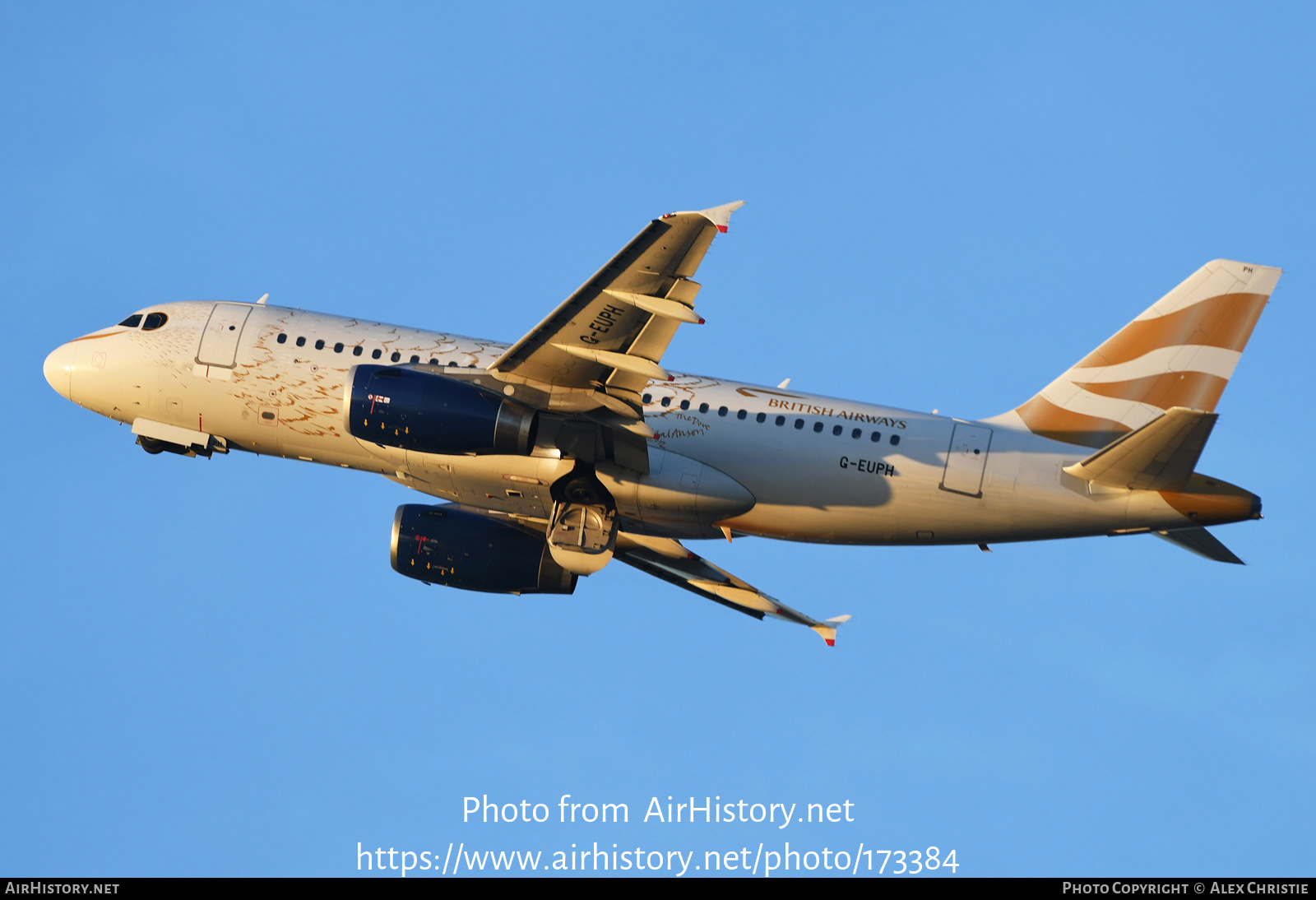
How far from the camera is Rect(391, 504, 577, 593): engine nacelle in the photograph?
3306 cm

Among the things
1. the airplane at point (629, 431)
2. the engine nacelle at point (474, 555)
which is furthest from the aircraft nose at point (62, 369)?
the engine nacelle at point (474, 555)

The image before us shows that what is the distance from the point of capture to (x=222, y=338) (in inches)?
1256

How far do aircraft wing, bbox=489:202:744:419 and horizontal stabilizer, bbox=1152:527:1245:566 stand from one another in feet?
37.7

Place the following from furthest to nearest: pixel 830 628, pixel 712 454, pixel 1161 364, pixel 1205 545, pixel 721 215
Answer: pixel 830 628 < pixel 1161 364 < pixel 712 454 < pixel 1205 545 < pixel 721 215

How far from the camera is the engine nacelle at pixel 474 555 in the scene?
33.1m

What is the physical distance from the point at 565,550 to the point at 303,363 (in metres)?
7.59

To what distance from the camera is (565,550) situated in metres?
29.3

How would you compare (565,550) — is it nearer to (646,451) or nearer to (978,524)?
(646,451)

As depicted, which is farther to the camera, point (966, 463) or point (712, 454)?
point (712, 454)

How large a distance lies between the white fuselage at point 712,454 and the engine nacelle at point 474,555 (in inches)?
55.7

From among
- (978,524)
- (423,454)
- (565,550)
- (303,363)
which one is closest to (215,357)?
(303,363)

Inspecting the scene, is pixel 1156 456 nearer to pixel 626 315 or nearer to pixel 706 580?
pixel 626 315

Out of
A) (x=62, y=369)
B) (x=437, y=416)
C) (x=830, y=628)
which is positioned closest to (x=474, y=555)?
(x=437, y=416)

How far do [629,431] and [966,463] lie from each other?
23.8 feet
